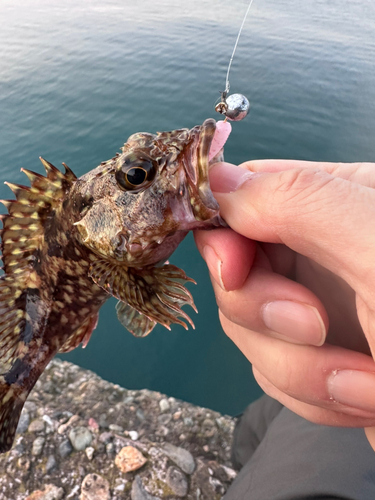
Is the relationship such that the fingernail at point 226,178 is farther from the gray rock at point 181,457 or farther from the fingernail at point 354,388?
the gray rock at point 181,457

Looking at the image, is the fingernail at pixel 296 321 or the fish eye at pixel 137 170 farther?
the fish eye at pixel 137 170

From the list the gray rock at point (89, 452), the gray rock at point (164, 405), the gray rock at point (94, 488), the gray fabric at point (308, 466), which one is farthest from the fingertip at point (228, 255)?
the gray rock at point (164, 405)

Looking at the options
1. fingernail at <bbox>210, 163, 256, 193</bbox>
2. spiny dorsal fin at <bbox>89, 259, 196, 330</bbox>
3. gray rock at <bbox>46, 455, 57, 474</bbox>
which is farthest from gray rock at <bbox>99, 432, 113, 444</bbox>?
fingernail at <bbox>210, 163, 256, 193</bbox>

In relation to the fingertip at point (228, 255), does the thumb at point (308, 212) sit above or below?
above

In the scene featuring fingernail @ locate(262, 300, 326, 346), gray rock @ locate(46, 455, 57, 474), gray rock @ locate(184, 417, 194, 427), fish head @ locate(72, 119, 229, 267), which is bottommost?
gray rock @ locate(184, 417, 194, 427)

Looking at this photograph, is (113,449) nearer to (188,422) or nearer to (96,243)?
(188,422)

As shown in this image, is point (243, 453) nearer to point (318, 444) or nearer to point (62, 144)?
point (318, 444)

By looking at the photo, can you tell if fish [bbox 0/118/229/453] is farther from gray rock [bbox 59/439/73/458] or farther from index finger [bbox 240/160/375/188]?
gray rock [bbox 59/439/73/458]
